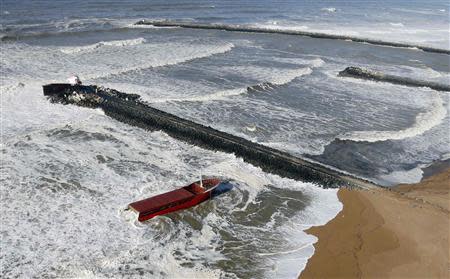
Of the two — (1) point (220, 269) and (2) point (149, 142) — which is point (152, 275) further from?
(2) point (149, 142)

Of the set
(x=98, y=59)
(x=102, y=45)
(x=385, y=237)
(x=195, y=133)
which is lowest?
(x=385, y=237)

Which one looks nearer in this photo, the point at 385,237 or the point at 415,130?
the point at 385,237

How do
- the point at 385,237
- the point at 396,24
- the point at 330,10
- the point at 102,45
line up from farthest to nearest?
the point at 330,10 < the point at 396,24 < the point at 102,45 < the point at 385,237

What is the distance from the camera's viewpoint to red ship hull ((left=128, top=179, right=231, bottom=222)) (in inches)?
579

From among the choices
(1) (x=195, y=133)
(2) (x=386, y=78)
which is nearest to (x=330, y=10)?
(2) (x=386, y=78)

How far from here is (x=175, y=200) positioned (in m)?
15.2

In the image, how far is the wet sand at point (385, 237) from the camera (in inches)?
489

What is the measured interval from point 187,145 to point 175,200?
19.0 feet

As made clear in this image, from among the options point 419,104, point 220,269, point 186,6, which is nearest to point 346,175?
point 220,269

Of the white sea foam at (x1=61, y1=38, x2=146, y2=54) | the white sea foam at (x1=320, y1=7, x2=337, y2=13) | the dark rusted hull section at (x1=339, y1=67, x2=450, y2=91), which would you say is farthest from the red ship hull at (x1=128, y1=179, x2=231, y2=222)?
the white sea foam at (x1=320, y1=7, x2=337, y2=13)

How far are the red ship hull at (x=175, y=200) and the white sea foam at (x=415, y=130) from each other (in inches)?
370

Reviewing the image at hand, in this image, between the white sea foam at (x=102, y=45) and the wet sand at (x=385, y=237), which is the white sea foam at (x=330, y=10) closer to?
the white sea foam at (x=102, y=45)

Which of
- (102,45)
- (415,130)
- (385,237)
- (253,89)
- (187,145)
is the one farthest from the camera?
(102,45)

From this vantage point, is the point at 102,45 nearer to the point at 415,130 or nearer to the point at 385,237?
the point at 415,130
